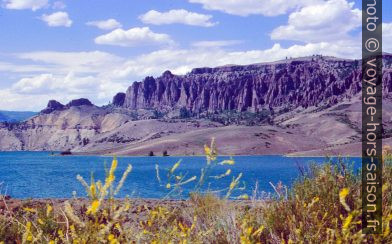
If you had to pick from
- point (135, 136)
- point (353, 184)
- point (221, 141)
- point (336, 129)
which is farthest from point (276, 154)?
point (353, 184)

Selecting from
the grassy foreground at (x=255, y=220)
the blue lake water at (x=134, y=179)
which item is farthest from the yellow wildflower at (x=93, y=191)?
the blue lake water at (x=134, y=179)

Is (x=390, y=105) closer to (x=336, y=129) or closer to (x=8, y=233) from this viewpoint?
(x=336, y=129)

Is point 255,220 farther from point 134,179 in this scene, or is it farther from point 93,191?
point 134,179

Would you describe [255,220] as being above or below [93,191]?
below

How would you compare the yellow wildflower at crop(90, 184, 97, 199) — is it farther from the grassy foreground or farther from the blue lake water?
the blue lake water

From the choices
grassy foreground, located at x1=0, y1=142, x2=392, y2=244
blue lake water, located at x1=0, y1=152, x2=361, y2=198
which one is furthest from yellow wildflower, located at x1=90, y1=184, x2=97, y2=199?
blue lake water, located at x1=0, y1=152, x2=361, y2=198

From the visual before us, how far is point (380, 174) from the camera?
7.22m

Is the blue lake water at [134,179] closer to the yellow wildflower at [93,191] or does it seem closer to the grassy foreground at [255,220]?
the grassy foreground at [255,220]

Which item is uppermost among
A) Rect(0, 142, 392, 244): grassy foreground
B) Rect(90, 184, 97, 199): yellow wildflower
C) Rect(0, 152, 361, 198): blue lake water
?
Rect(90, 184, 97, 199): yellow wildflower

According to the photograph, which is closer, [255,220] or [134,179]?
[255,220]

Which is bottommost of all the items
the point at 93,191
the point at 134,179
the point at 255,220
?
the point at 134,179

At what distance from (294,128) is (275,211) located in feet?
526

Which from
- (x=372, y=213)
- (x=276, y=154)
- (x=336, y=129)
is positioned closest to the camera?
(x=372, y=213)

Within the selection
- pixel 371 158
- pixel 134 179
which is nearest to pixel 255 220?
pixel 371 158
